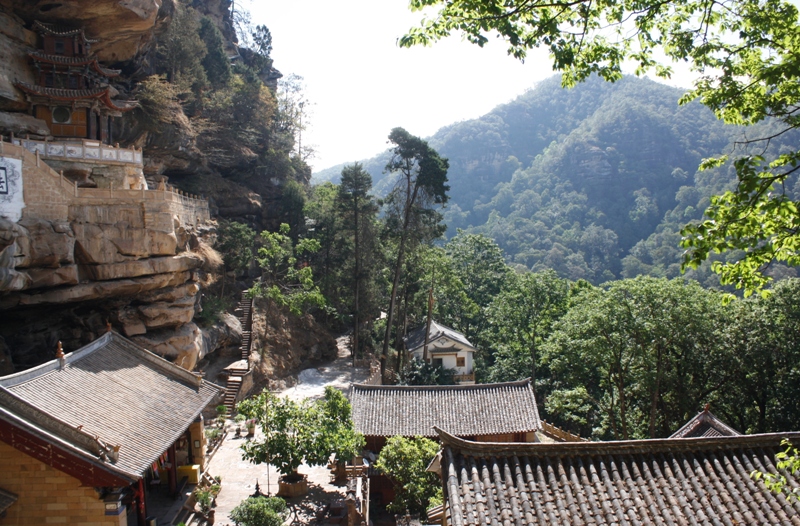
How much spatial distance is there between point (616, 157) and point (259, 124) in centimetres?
9831

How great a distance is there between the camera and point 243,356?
29812mm

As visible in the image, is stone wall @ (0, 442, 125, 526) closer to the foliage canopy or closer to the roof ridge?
the roof ridge

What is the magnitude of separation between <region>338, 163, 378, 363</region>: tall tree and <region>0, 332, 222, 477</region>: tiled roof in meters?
18.1

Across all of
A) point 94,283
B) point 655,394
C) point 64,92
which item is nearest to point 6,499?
point 94,283

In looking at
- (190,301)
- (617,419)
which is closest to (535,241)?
(617,419)

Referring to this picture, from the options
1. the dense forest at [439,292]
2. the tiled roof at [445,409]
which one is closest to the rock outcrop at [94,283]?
the tiled roof at [445,409]

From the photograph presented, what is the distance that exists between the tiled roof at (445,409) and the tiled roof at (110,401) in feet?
22.1

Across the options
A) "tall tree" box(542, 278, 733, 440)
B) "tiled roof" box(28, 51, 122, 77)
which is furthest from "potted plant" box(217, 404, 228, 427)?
"tiled roof" box(28, 51, 122, 77)

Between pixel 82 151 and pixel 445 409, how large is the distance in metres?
17.3

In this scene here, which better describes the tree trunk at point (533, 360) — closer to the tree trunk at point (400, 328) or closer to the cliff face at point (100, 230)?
the tree trunk at point (400, 328)

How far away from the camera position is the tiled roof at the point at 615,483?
291 inches

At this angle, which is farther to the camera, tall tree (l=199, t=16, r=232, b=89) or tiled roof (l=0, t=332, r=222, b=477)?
tall tree (l=199, t=16, r=232, b=89)

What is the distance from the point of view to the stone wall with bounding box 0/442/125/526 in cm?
1120

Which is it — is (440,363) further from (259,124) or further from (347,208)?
(259,124)
